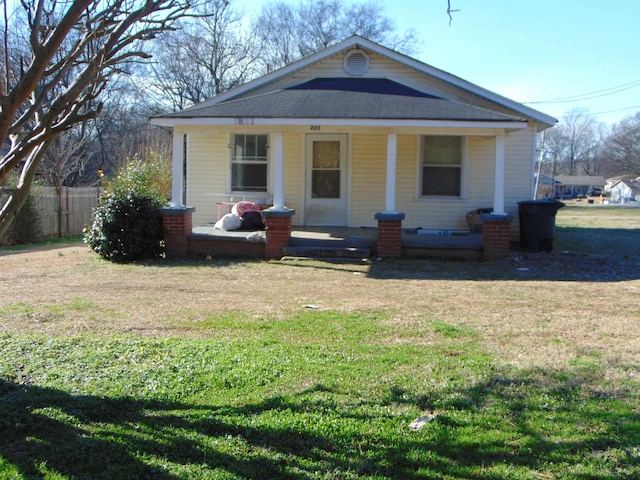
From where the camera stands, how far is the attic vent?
15281 mm

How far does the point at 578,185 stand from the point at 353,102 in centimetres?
10358

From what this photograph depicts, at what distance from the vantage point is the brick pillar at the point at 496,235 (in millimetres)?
11836

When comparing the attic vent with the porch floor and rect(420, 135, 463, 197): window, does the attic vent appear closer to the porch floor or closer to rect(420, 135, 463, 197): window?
rect(420, 135, 463, 197): window

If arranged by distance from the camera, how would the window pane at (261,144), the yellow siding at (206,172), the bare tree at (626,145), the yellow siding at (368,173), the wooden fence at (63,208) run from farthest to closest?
the bare tree at (626,145), the wooden fence at (63,208), the yellow siding at (206,172), the window pane at (261,144), the yellow siding at (368,173)

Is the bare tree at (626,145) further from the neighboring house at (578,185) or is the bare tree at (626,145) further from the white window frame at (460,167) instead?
the white window frame at (460,167)

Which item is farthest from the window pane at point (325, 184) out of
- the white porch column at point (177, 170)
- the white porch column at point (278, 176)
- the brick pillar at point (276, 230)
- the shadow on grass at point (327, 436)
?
the shadow on grass at point (327, 436)

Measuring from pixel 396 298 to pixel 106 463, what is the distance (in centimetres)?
550

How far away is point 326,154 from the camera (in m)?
14.9

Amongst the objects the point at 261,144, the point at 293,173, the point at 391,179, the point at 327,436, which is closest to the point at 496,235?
the point at 391,179

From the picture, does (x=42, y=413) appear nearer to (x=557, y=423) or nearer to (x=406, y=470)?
(x=406, y=470)

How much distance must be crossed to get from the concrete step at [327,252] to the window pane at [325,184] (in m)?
3.31

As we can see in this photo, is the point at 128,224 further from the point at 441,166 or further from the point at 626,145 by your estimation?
the point at 626,145

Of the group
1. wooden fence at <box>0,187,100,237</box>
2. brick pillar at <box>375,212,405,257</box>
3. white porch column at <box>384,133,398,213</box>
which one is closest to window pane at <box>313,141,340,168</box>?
white porch column at <box>384,133,398,213</box>

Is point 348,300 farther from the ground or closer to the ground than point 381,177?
closer to the ground
